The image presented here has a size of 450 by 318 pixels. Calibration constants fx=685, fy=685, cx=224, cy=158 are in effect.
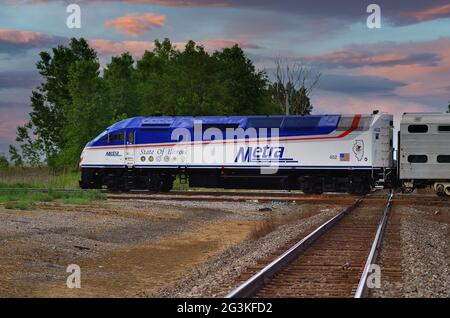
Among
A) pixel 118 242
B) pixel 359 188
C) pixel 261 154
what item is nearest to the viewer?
pixel 118 242

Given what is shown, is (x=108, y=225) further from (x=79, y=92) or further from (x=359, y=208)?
(x=79, y=92)

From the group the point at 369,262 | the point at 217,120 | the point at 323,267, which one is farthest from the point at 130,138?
the point at 369,262

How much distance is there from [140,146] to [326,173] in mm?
10218

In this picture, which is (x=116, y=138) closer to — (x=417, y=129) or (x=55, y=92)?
(x=417, y=129)

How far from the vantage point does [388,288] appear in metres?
10.5

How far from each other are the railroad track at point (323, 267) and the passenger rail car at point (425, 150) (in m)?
11.0

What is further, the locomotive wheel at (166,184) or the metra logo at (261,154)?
the locomotive wheel at (166,184)

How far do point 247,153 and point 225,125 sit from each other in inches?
74.7

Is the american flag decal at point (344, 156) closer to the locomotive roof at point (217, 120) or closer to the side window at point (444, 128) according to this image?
the locomotive roof at point (217, 120)

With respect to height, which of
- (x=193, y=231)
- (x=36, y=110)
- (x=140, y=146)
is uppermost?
(x=36, y=110)

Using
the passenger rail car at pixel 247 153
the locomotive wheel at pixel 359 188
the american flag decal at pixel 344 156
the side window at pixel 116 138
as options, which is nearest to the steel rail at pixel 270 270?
the american flag decal at pixel 344 156

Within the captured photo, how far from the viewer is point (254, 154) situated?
Result: 35.3m

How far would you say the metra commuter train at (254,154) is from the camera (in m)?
33.6

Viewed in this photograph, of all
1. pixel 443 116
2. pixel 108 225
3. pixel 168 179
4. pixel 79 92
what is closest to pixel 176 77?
pixel 79 92
